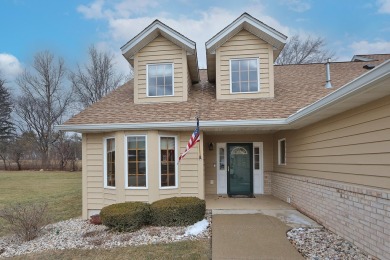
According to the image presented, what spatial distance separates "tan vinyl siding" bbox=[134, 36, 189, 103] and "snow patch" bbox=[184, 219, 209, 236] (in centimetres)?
391

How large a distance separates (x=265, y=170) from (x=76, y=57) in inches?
1032

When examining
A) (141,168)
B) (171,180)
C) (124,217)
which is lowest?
(124,217)

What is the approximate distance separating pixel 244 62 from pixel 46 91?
29749 millimetres

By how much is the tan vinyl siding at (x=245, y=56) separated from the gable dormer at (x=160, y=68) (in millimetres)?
997

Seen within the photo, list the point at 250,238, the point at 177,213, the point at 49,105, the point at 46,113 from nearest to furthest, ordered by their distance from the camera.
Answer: the point at 250,238 < the point at 177,213 < the point at 49,105 < the point at 46,113

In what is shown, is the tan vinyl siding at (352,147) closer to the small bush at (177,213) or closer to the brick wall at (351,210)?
the brick wall at (351,210)

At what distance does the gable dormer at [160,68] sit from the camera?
889 cm

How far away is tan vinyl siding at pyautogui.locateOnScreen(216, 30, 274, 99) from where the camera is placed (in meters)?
8.87

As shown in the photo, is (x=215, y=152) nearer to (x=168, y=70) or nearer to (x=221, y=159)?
(x=221, y=159)

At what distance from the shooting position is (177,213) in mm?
6578

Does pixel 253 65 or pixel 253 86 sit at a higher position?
→ pixel 253 65

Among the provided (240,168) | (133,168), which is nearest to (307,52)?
(240,168)

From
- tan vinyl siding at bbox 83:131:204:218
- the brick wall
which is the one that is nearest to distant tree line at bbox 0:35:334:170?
tan vinyl siding at bbox 83:131:204:218

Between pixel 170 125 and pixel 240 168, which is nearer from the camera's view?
pixel 170 125
